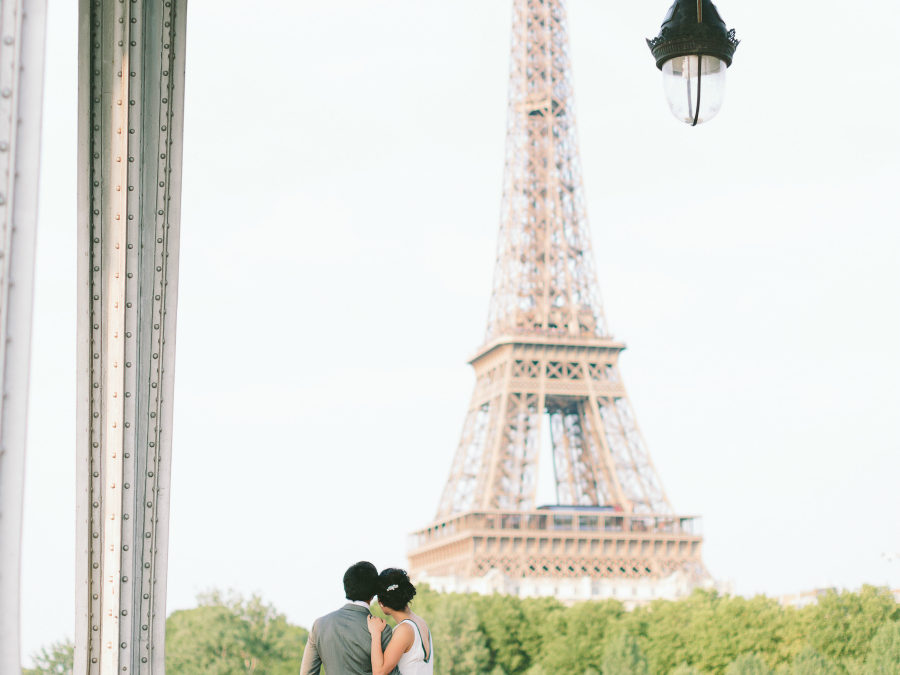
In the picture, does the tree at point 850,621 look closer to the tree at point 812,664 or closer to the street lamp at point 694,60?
the tree at point 812,664

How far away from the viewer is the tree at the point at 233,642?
1446 inches

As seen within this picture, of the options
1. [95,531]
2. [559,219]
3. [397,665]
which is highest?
[559,219]

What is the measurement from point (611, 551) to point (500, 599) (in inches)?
269

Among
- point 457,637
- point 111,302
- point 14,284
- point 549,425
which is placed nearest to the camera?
point 14,284

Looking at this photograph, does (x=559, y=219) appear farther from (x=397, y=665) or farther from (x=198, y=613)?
(x=397, y=665)

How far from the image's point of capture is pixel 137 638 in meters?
4.31

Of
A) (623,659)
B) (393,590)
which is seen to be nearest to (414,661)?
(393,590)

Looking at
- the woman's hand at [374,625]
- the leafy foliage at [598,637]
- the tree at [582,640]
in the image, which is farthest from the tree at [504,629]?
the woman's hand at [374,625]

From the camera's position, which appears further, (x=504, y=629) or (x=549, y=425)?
(x=549, y=425)

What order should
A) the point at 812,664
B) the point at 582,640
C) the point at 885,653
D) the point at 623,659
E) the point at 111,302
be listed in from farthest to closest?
the point at 582,640 → the point at 623,659 → the point at 812,664 → the point at 885,653 → the point at 111,302

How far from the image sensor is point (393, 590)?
4531mm

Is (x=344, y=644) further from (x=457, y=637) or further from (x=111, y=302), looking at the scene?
(x=457, y=637)

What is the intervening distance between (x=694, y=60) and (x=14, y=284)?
2.52m

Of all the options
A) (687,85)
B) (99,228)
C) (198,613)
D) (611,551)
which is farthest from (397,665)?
(611,551)
